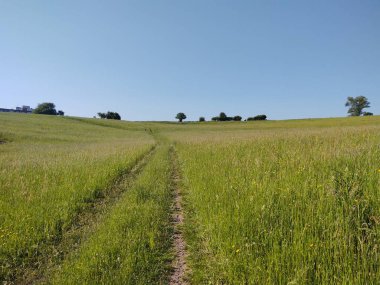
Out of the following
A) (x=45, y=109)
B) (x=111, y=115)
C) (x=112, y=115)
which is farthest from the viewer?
(x=112, y=115)

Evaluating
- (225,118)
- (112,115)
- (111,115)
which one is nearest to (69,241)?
(225,118)

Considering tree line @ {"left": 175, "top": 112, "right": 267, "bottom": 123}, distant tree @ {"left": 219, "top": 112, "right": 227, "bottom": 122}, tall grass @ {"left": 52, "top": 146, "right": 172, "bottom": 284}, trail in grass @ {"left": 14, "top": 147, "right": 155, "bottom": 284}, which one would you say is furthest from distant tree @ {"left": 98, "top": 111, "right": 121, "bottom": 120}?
tall grass @ {"left": 52, "top": 146, "right": 172, "bottom": 284}

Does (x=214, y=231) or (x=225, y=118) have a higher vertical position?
(x=225, y=118)

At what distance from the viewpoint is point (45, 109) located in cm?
16125

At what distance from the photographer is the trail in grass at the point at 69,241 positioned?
4.76 meters

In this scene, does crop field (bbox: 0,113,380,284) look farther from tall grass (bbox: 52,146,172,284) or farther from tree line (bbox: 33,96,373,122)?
tree line (bbox: 33,96,373,122)

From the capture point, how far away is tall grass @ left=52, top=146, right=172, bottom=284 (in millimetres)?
4391

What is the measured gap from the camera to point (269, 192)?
19.9 feet

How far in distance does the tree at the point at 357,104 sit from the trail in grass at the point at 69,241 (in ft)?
518

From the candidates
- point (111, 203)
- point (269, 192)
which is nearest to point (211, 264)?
point (269, 192)

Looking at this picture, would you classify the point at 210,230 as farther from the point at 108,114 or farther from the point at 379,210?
the point at 108,114

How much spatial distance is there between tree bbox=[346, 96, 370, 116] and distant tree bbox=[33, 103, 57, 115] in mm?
161402

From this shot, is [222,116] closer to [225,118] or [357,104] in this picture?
[225,118]

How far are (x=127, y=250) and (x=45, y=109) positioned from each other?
17691 centimetres
